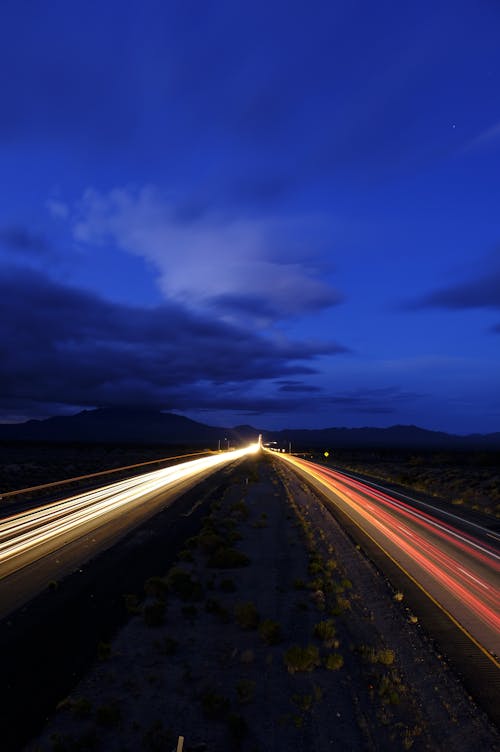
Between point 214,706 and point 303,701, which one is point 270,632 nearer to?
point 303,701

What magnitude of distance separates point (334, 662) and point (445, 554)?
11.4m

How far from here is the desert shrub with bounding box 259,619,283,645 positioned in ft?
37.1

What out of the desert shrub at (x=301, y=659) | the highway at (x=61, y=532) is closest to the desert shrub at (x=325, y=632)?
the desert shrub at (x=301, y=659)

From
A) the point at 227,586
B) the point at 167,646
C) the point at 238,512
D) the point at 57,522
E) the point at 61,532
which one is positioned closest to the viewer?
the point at 167,646

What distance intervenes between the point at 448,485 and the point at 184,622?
1661 inches

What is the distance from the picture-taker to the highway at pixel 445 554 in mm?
13086

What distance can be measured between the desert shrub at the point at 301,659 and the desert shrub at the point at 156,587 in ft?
17.5

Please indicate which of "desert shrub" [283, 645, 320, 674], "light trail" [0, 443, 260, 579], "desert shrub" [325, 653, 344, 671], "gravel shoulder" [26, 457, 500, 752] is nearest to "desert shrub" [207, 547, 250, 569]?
"gravel shoulder" [26, 457, 500, 752]

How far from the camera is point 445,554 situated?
19.6 metres

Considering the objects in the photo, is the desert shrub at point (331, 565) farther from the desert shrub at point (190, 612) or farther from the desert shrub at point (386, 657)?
the desert shrub at point (386, 657)

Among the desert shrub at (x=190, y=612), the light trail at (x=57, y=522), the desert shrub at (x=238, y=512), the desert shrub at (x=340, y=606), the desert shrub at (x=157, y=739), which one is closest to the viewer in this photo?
the desert shrub at (x=157, y=739)

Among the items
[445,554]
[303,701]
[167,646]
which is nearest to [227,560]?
[167,646]

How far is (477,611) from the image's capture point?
13.4 meters

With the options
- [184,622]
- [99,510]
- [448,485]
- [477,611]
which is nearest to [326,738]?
[184,622]
